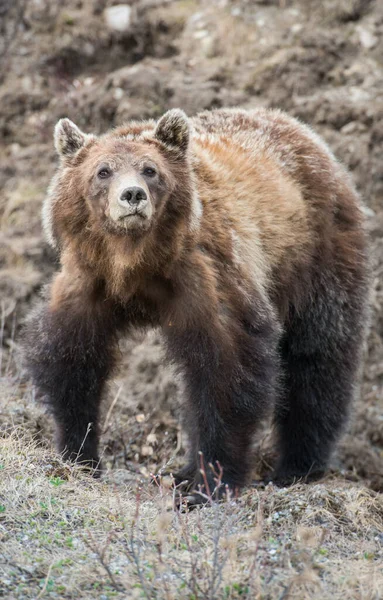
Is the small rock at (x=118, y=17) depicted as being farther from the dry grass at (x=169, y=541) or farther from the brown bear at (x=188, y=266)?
the dry grass at (x=169, y=541)

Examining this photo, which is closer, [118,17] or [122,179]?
[122,179]

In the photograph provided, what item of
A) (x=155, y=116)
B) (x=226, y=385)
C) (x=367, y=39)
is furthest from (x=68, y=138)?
(x=367, y=39)

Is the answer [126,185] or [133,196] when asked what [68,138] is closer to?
[126,185]

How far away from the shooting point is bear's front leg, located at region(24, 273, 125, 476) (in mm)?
7211

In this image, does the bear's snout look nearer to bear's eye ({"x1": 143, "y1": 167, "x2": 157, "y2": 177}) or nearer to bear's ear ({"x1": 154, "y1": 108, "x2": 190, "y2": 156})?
bear's eye ({"x1": 143, "y1": 167, "x2": 157, "y2": 177})

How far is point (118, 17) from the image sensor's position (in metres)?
13.2

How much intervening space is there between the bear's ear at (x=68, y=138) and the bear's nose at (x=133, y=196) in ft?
3.68

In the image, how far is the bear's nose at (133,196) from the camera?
248 inches

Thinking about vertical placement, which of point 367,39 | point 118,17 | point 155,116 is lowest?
point 155,116

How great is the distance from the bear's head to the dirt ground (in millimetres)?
1714

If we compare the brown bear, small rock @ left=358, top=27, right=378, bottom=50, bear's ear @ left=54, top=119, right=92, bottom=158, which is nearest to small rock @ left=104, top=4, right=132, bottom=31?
small rock @ left=358, top=27, right=378, bottom=50

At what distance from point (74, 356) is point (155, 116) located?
5.64m

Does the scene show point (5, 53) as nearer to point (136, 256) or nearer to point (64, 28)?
point (64, 28)

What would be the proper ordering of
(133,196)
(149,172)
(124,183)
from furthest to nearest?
(149,172) < (124,183) < (133,196)
